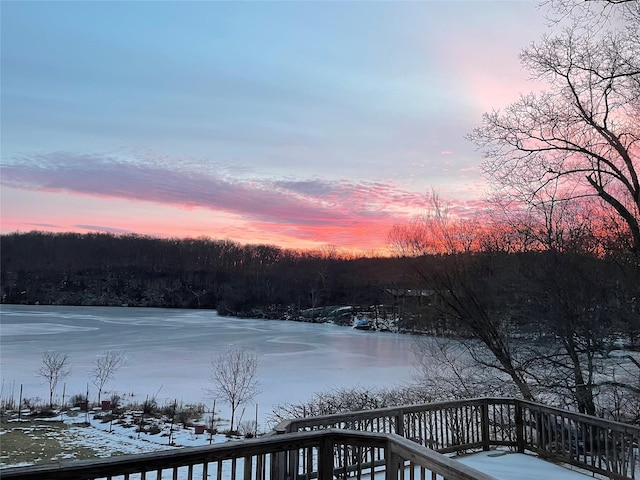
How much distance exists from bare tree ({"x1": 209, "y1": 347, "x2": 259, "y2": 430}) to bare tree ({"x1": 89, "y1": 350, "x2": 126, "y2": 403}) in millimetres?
4278

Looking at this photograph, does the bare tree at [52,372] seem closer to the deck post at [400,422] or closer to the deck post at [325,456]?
the deck post at [400,422]

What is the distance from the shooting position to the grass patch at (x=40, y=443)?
11250 mm

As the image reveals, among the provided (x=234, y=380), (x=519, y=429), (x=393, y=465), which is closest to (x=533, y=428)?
(x=519, y=429)

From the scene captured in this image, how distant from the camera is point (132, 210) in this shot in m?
34.5

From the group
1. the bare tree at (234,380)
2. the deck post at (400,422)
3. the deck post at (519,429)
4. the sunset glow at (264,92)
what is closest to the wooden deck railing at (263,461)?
the deck post at (400,422)

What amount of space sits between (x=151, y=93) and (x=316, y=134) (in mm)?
5779

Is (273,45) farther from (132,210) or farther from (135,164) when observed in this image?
(132,210)

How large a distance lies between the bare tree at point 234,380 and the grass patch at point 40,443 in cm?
447

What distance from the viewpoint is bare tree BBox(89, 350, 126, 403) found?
18733 millimetres

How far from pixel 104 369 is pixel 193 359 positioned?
4.66 meters

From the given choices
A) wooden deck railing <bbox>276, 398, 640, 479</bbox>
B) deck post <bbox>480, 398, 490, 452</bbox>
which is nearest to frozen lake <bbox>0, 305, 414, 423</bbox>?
deck post <bbox>480, 398, 490, 452</bbox>

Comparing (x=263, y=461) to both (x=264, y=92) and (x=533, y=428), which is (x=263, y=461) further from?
(x=264, y=92)

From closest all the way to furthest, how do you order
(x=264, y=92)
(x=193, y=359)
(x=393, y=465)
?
(x=393, y=465) < (x=264, y=92) < (x=193, y=359)

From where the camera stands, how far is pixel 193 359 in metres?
Result: 23.4
